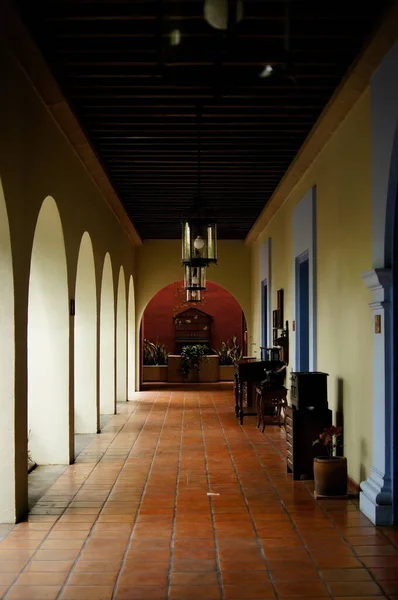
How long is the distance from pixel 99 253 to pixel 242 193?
2744 millimetres

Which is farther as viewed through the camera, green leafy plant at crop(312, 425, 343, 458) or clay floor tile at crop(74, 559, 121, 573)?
green leafy plant at crop(312, 425, 343, 458)

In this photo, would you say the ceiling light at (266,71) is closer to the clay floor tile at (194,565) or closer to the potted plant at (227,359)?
the clay floor tile at (194,565)

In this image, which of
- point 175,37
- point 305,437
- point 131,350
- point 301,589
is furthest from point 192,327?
point 175,37

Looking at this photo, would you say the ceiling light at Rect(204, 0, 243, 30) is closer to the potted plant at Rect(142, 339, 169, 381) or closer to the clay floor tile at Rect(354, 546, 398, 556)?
the clay floor tile at Rect(354, 546, 398, 556)

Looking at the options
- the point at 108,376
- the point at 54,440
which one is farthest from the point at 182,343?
the point at 54,440

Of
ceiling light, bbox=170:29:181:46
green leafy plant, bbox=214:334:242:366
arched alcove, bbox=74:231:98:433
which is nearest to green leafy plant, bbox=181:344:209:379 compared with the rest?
green leafy plant, bbox=214:334:242:366

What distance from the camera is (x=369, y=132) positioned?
6.01 metres

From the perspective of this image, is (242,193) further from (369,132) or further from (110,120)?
(369,132)

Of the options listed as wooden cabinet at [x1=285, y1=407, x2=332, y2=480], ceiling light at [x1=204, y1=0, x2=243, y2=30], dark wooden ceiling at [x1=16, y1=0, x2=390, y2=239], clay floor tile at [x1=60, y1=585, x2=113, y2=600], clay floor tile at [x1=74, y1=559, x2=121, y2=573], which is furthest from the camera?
wooden cabinet at [x1=285, y1=407, x2=332, y2=480]

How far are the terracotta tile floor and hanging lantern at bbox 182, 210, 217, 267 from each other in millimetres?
2354

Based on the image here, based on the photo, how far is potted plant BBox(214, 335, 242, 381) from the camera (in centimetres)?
1977

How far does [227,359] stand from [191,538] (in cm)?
1515

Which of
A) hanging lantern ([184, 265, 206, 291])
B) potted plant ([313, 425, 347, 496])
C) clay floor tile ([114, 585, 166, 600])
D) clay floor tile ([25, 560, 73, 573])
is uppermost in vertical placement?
hanging lantern ([184, 265, 206, 291])

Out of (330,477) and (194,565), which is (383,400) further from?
A: (194,565)
